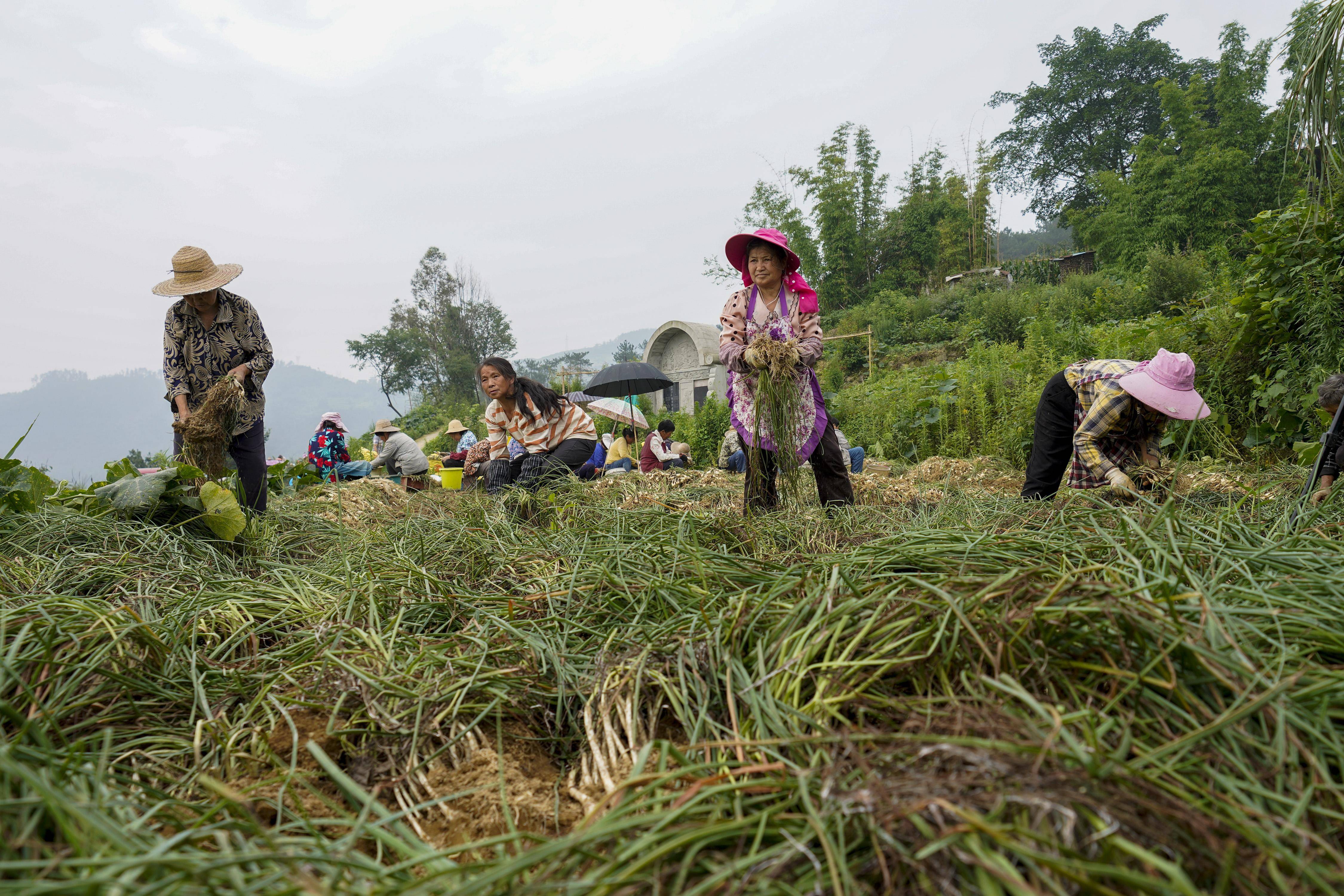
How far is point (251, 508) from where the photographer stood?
292cm

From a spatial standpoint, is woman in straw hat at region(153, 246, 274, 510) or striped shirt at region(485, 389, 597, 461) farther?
striped shirt at region(485, 389, 597, 461)

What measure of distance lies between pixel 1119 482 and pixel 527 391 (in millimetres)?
3266

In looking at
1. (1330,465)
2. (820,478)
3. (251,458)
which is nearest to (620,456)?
(251,458)

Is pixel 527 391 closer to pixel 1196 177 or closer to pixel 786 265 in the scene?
pixel 786 265

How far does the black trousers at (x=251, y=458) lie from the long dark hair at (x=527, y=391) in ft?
4.22

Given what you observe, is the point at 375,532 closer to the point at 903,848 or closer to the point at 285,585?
the point at 285,585

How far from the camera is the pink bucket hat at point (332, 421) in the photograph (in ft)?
24.4

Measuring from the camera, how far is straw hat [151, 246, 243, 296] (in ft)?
10.5

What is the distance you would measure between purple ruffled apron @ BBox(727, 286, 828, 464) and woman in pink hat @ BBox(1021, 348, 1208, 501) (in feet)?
3.12

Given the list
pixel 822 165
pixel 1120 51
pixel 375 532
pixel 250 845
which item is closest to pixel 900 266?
pixel 822 165

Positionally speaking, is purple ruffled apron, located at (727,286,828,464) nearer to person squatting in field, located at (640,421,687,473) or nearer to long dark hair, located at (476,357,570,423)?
long dark hair, located at (476,357,570,423)

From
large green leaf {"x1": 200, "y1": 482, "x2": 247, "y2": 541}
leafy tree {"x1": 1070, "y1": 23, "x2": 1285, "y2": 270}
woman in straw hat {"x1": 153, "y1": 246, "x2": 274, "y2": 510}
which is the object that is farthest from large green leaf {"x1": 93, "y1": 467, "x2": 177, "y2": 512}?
leafy tree {"x1": 1070, "y1": 23, "x2": 1285, "y2": 270}

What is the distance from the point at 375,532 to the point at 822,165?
27.0 m

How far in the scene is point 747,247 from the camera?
11.0 ft
